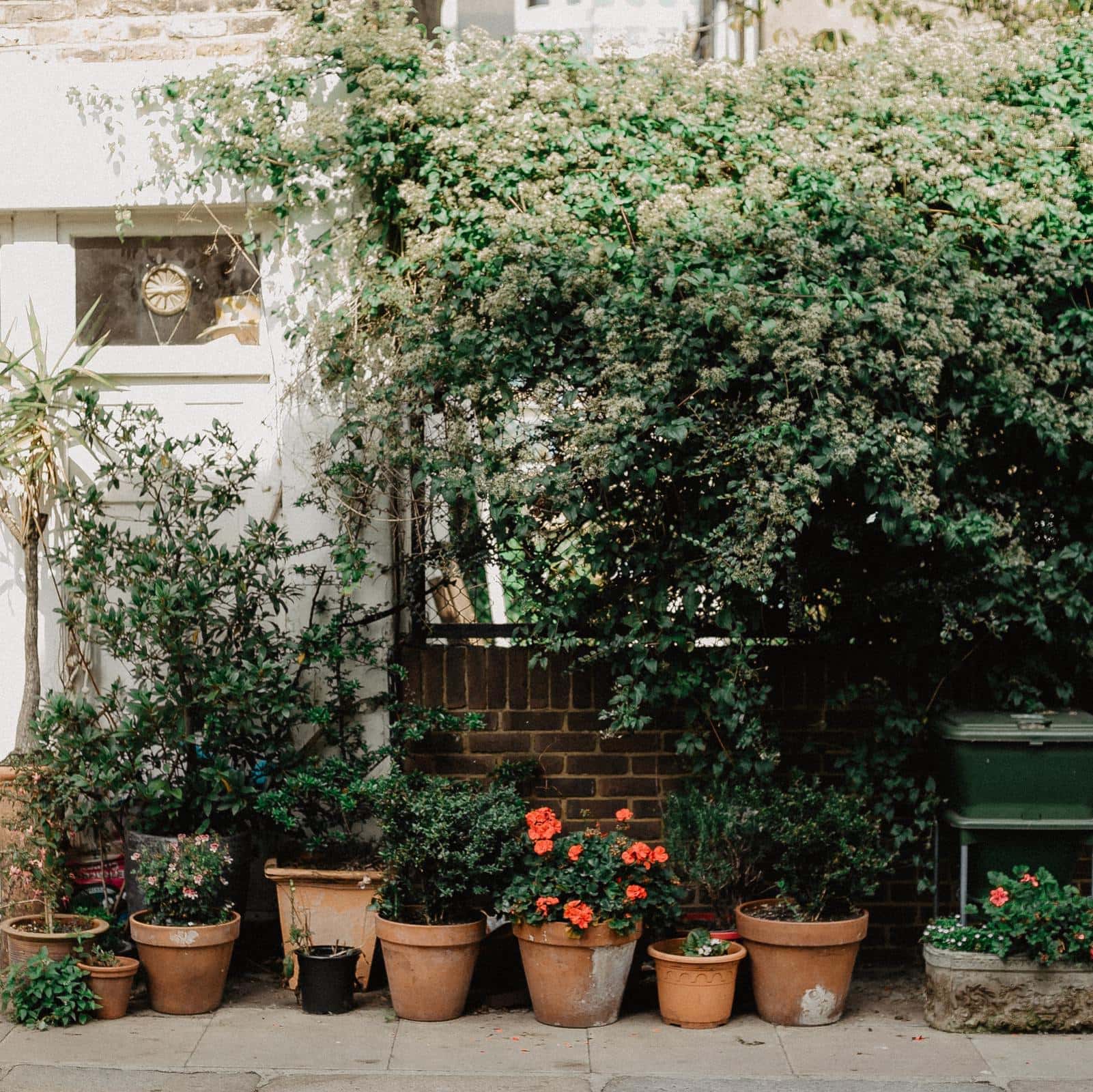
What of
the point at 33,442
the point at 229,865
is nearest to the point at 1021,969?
the point at 229,865

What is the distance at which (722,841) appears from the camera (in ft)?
17.7

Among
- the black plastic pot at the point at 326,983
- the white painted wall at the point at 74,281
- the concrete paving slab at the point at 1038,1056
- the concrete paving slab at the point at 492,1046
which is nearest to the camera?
the concrete paving slab at the point at 1038,1056

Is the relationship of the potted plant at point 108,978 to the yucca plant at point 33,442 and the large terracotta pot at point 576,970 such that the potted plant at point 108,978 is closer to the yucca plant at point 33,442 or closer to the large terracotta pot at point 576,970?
the yucca plant at point 33,442

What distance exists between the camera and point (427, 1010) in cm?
528

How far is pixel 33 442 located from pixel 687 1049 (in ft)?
12.3

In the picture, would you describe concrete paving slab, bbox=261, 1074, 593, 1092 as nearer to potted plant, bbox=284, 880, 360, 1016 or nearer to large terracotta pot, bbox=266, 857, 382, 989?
potted plant, bbox=284, 880, 360, 1016

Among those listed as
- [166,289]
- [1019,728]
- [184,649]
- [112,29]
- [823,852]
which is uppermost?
[112,29]

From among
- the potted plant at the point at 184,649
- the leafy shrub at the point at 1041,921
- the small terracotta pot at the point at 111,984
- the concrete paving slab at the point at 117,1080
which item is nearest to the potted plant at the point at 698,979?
the leafy shrub at the point at 1041,921

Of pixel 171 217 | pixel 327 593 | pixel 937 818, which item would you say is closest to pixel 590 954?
pixel 937 818

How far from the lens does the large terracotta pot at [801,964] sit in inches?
203

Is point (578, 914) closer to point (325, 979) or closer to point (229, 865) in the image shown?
point (325, 979)

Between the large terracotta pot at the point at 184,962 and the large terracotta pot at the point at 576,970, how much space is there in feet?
3.84

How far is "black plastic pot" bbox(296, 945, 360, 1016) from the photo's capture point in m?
5.34

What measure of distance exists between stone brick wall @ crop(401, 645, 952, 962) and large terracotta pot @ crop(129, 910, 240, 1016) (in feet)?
3.94
